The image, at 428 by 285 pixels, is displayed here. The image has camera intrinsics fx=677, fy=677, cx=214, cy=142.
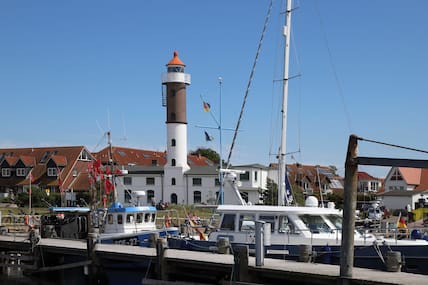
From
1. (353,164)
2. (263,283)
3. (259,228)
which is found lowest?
(263,283)

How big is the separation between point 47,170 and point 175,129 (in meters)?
15.4

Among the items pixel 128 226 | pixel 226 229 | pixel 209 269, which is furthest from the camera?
pixel 128 226

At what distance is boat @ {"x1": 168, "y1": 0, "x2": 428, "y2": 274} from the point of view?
66.6ft

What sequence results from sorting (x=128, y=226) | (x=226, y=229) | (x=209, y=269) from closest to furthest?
(x=209, y=269) < (x=226, y=229) < (x=128, y=226)

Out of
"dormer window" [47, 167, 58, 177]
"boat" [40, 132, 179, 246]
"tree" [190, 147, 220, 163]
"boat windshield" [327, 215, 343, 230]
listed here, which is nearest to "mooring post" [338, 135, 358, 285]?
"boat windshield" [327, 215, 343, 230]

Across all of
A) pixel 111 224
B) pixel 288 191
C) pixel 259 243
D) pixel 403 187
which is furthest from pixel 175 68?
pixel 259 243

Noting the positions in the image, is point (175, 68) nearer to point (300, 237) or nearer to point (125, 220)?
point (125, 220)

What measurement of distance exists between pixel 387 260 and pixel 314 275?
85.3 inches

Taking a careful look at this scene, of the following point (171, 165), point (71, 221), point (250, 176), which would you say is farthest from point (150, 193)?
point (71, 221)

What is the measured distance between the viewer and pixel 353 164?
48.4ft

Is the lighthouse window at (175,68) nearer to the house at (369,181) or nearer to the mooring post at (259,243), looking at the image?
the house at (369,181)

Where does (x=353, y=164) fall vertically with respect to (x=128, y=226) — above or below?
above

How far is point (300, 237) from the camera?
74.5 ft

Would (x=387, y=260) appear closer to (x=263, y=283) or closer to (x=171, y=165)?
(x=263, y=283)
